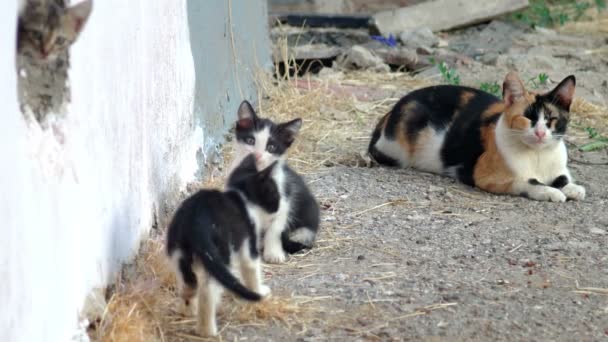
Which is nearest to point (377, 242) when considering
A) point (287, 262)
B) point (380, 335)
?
point (287, 262)

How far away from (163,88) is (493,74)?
5319 mm

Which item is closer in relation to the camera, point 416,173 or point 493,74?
point 416,173

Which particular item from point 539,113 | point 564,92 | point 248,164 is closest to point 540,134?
point 539,113

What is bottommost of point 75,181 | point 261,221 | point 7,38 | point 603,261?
point 603,261

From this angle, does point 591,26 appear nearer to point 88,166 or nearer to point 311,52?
point 311,52

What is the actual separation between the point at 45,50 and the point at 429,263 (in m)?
2.50

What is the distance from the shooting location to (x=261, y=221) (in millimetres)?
4680

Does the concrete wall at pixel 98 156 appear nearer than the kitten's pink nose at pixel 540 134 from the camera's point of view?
Yes

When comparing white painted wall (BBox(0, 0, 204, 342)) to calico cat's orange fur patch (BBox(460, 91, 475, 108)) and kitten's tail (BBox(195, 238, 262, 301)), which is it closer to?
kitten's tail (BBox(195, 238, 262, 301))

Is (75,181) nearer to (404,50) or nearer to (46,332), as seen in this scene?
(46,332)

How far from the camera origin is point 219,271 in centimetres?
372

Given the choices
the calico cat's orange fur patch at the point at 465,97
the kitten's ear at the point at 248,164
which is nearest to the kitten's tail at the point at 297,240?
the kitten's ear at the point at 248,164

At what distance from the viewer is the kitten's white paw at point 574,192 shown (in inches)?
254

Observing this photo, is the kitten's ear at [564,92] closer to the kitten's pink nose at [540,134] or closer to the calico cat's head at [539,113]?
the calico cat's head at [539,113]
